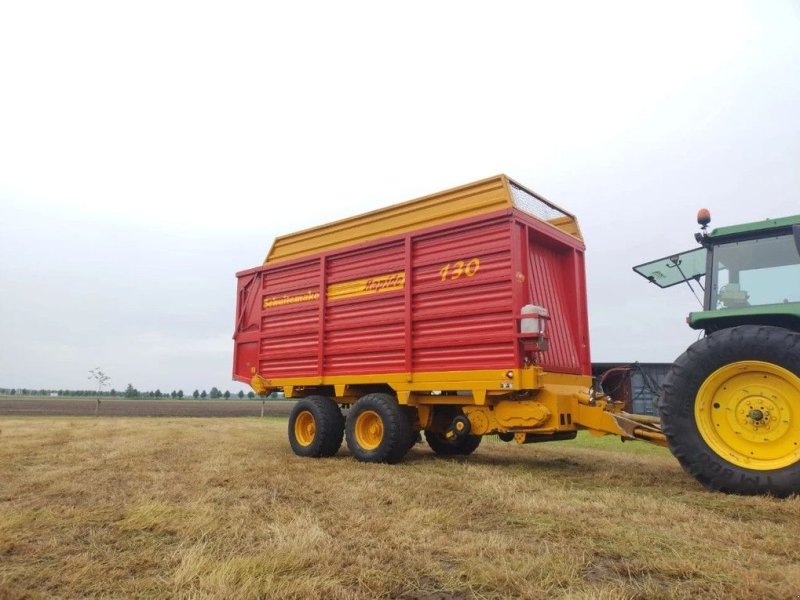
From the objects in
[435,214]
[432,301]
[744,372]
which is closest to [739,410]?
[744,372]

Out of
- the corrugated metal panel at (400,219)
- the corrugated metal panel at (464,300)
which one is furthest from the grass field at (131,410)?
the corrugated metal panel at (464,300)

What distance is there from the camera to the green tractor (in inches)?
167

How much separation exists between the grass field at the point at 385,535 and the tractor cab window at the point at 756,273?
1748mm

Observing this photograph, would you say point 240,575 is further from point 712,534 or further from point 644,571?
point 712,534

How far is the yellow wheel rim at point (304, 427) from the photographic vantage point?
27.0ft

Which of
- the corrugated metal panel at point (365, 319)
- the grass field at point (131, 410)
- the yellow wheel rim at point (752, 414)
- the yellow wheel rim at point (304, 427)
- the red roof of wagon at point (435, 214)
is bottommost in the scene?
the grass field at point (131, 410)

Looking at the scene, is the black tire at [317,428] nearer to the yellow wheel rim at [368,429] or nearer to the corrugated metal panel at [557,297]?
the yellow wheel rim at [368,429]

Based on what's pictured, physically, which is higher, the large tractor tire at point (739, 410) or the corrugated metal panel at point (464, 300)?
the corrugated metal panel at point (464, 300)

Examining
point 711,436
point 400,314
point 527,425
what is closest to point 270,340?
point 400,314

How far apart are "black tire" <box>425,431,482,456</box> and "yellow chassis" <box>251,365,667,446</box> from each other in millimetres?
1185

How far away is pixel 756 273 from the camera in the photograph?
16.0 feet

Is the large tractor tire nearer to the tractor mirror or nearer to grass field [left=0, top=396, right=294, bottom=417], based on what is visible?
the tractor mirror

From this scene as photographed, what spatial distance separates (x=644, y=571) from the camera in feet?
8.57

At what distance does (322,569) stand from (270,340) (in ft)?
22.0
